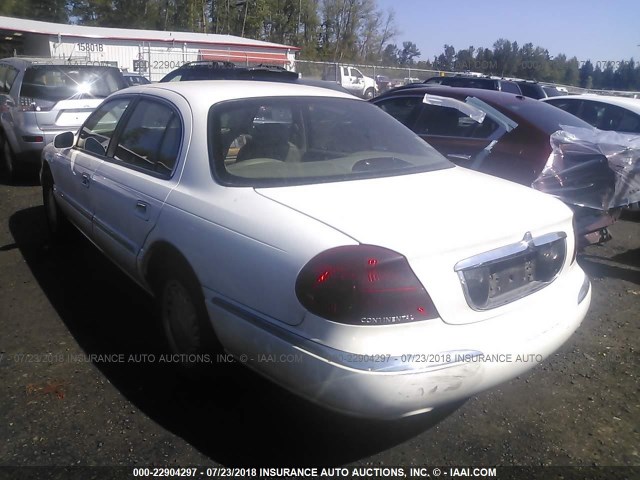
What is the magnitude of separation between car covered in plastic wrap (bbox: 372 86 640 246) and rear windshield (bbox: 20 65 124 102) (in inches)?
193

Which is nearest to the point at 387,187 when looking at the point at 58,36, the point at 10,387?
the point at 10,387

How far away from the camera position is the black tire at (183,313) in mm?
2748

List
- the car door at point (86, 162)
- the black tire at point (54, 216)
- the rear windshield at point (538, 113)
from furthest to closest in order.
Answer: the black tire at point (54, 216)
the rear windshield at point (538, 113)
the car door at point (86, 162)

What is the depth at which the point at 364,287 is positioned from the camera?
2109 mm

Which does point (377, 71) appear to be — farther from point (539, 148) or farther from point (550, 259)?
point (550, 259)

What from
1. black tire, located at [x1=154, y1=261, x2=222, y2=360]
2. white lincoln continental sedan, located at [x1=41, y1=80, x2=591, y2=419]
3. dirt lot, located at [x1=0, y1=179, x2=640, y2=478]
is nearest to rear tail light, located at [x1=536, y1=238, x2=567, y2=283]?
white lincoln continental sedan, located at [x1=41, y1=80, x2=591, y2=419]

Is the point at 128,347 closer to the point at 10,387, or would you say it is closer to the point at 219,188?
the point at 10,387

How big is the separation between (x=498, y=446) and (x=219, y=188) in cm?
184

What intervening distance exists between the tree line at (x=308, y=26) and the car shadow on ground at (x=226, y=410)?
→ 39.0m

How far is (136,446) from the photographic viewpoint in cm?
257

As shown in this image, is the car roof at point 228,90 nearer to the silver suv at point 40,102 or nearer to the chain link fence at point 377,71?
the silver suv at point 40,102

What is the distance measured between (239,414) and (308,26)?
247 ft

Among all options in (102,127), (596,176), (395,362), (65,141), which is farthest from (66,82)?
(395,362)

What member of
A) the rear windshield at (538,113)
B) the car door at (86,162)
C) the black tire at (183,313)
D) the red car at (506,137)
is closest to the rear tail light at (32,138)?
the car door at (86,162)
